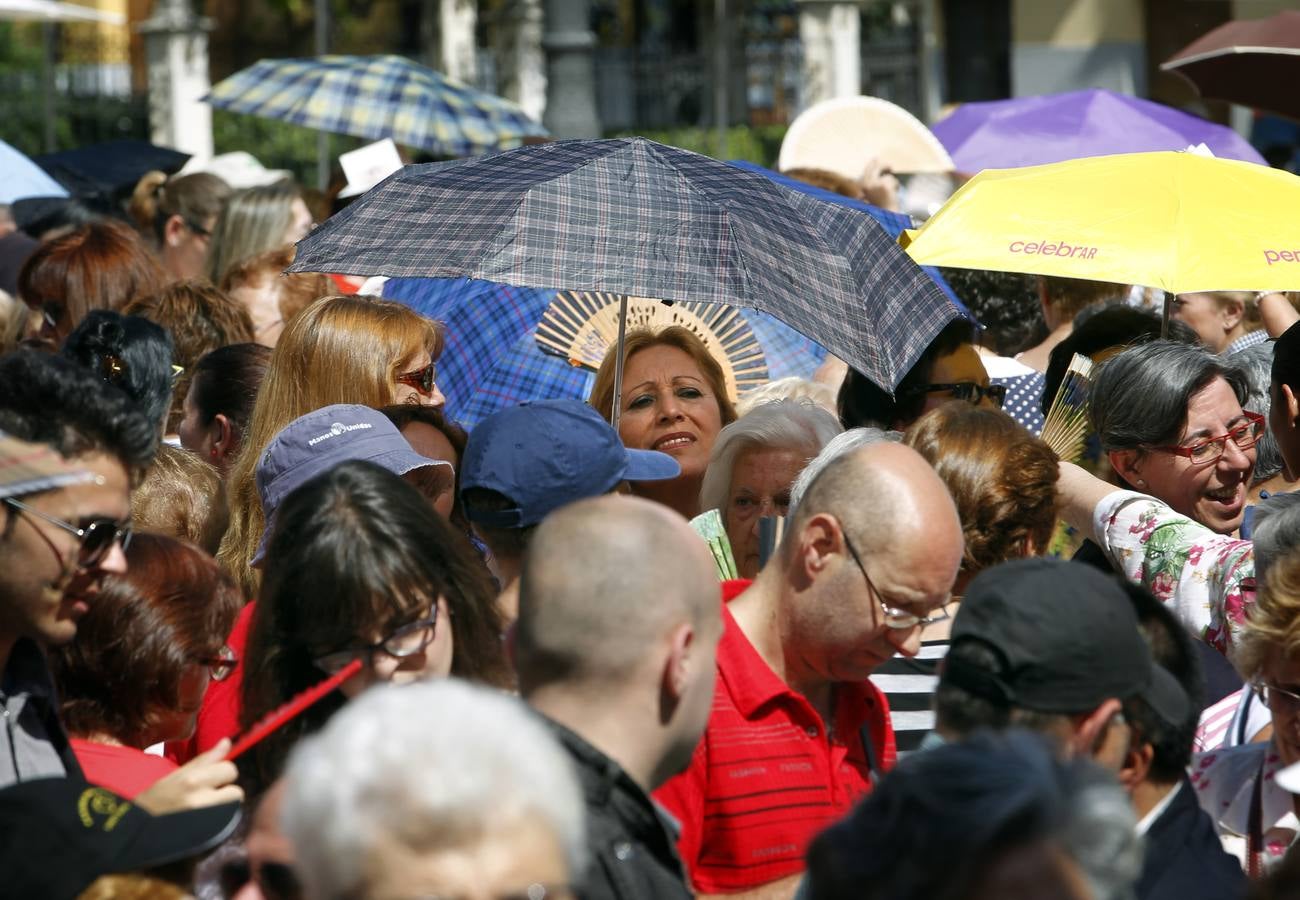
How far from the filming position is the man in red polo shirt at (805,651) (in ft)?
10.9

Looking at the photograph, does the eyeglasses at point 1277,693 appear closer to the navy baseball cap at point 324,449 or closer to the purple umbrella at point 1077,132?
the navy baseball cap at point 324,449

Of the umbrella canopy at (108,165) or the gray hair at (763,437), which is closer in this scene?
the gray hair at (763,437)

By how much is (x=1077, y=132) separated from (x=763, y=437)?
18.8 ft

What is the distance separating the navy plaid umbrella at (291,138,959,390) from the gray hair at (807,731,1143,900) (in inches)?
90.4

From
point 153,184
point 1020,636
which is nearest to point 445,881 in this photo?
point 1020,636

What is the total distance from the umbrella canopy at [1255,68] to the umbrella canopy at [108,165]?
6450mm

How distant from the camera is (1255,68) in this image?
27.1 feet

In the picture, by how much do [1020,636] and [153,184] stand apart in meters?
8.50

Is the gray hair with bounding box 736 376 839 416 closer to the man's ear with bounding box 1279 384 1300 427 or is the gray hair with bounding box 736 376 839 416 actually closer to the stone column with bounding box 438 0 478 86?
the man's ear with bounding box 1279 384 1300 427

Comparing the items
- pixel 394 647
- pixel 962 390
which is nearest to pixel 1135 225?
pixel 962 390

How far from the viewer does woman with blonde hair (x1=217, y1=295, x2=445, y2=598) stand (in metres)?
4.92

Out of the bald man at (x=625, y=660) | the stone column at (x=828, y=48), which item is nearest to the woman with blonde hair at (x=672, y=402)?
the bald man at (x=625, y=660)

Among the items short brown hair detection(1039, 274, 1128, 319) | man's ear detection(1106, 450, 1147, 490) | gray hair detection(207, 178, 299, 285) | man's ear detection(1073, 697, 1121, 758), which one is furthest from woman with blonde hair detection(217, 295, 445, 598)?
gray hair detection(207, 178, 299, 285)

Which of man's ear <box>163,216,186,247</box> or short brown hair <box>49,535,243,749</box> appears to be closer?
short brown hair <box>49,535,243,749</box>
